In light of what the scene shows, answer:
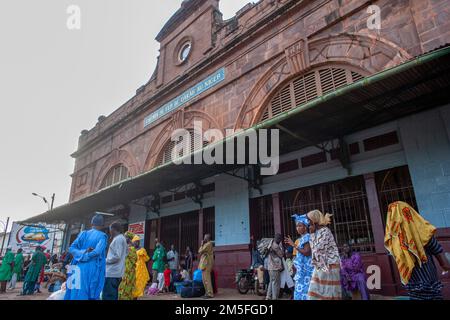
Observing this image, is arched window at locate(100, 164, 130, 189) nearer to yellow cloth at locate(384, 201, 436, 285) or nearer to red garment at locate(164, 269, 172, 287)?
red garment at locate(164, 269, 172, 287)

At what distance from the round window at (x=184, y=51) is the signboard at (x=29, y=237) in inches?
582

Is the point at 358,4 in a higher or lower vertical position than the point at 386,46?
higher

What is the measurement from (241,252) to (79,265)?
585 centimetres

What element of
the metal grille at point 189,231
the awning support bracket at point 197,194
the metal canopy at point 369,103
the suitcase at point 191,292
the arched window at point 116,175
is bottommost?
the suitcase at point 191,292

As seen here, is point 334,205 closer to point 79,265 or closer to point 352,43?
point 352,43

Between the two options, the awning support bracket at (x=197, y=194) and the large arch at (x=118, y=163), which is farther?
the large arch at (x=118, y=163)

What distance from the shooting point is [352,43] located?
8328mm

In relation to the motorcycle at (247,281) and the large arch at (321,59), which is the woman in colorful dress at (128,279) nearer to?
the motorcycle at (247,281)

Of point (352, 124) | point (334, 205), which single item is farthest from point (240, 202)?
point (352, 124)

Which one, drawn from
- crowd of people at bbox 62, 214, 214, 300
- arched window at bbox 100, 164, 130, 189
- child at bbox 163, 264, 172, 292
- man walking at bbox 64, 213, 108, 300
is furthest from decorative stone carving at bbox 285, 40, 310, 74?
arched window at bbox 100, 164, 130, 189

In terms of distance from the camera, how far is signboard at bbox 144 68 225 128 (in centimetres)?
1215

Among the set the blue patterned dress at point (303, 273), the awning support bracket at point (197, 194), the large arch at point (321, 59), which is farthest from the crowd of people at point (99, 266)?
the large arch at point (321, 59)

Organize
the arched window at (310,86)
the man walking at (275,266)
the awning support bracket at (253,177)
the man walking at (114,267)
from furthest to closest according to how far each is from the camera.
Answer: the awning support bracket at (253,177) < the arched window at (310,86) < the man walking at (275,266) < the man walking at (114,267)

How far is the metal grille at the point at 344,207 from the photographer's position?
7441mm
